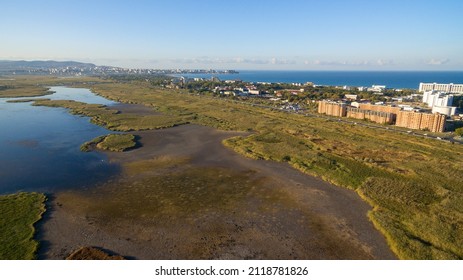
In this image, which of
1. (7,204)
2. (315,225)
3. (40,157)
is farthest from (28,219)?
(315,225)

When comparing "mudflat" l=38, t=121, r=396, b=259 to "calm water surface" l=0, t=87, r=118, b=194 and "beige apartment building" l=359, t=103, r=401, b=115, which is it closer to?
"calm water surface" l=0, t=87, r=118, b=194

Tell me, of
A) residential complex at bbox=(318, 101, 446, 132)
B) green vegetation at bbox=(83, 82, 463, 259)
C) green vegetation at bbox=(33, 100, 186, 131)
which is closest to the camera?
green vegetation at bbox=(83, 82, 463, 259)

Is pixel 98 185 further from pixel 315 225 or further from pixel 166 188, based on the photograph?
pixel 315 225

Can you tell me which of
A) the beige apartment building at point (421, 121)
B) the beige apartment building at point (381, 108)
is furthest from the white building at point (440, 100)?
the beige apartment building at point (421, 121)

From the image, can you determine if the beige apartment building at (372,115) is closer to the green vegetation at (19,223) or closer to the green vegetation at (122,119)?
the green vegetation at (122,119)

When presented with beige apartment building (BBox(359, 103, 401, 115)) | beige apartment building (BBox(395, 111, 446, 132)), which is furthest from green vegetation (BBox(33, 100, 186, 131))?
beige apartment building (BBox(395, 111, 446, 132))

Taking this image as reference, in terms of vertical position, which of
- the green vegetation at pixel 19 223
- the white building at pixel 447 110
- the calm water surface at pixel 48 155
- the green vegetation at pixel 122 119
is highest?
the white building at pixel 447 110

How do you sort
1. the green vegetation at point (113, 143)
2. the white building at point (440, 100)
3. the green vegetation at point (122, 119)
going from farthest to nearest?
the white building at point (440, 100) < the green vegetation at point (122, 119) < the green vegetation at point (113, 143)
